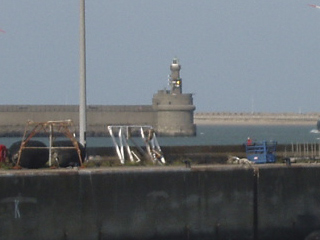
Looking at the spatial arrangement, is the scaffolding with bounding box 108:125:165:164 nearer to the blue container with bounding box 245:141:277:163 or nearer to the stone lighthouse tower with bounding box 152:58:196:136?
the blue container with bounding box 245:141:277:163

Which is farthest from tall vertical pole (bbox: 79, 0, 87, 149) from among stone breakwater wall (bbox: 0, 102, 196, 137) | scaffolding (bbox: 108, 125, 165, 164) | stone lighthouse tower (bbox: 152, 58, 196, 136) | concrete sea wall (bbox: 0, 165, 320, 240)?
stone lighthouse tower (bbox: 152, 58, 196, 136)

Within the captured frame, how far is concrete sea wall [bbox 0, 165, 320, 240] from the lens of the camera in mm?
Result: 28469

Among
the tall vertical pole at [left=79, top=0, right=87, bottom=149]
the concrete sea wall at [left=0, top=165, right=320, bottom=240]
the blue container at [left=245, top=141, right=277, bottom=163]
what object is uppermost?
the tall vertical pole at [left=79, top=0, right=87, bottom=149]

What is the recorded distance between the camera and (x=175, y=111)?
180500 mm

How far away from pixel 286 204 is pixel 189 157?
5.99m

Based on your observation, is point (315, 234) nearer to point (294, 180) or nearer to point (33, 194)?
point (294, 180)

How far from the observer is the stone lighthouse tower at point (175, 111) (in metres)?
180

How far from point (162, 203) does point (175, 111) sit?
495 feet

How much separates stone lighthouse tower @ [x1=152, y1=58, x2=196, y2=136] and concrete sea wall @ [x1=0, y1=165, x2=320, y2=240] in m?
147

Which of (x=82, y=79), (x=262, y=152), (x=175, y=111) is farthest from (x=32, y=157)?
(x=175, y=111)

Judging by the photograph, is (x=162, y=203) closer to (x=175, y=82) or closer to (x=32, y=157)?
(x=32, y=157)

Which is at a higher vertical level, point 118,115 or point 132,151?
point 118,115

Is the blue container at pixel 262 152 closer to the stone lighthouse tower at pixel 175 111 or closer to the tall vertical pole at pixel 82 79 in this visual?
the tall vertical pole at pixel 82 79

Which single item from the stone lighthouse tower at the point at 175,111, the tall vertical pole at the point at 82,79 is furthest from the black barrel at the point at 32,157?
the stone lighthouse tower at the point at 175,111
